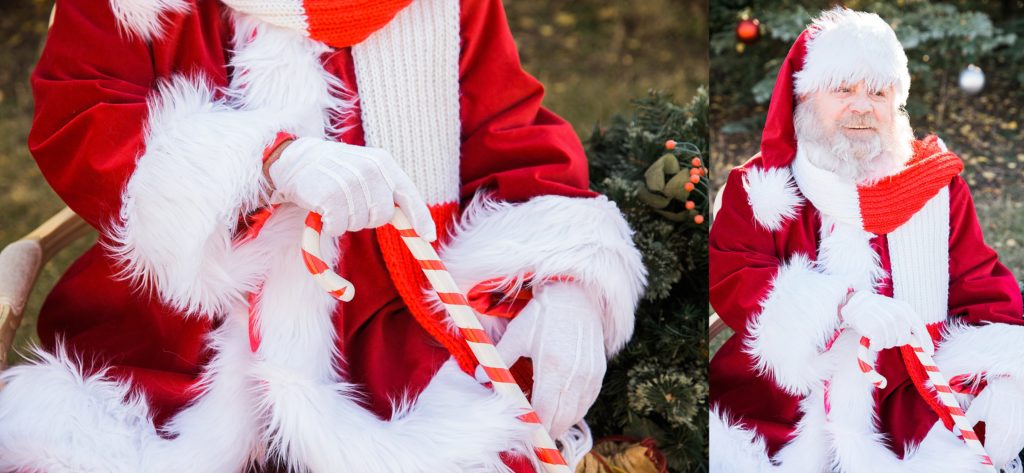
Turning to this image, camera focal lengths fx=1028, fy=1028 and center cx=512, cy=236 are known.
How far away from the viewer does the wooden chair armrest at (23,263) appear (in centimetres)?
159

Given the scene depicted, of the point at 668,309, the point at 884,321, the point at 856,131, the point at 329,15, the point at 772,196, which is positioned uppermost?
the point at 329,15

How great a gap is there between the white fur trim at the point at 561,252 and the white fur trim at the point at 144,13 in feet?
1.78

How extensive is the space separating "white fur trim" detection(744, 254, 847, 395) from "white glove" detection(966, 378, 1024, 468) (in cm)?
22

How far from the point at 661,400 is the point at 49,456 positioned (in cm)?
99

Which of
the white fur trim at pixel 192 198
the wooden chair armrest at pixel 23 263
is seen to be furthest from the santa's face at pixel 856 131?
the wooden chair armrest at pixel 23 263

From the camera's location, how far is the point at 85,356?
1.54m

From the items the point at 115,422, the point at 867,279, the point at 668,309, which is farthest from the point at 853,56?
the point at 115,422

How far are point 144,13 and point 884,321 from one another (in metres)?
1.13

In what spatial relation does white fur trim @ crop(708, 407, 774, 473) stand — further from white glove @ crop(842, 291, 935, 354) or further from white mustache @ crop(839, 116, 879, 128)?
white mustache @ crop(839, 116, 879, 128)

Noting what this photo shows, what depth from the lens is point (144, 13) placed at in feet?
4.86

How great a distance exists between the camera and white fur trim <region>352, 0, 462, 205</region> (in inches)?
63.7

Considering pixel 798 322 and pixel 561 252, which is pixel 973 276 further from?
pixel 561 252

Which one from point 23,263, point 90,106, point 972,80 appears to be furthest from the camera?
point 23,263

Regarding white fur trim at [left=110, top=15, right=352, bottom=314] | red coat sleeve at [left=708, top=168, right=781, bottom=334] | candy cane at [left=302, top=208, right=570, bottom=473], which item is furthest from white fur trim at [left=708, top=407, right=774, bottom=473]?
white fur trim at [left=110, top=15, right=352, bottom=314]
